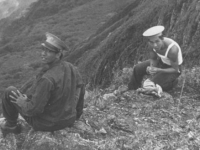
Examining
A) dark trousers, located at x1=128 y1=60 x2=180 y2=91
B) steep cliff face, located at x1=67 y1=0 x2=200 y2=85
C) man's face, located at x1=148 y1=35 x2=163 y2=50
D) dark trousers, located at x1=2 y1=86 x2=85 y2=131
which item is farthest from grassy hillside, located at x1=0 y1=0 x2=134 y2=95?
dark trousers, located at x1=2 y1=86 x2=85 y2=131

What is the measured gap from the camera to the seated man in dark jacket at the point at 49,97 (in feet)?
17.6

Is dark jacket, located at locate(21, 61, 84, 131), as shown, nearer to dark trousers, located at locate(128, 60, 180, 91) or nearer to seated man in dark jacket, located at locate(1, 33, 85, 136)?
seated man in dark jacket, located at locate(1, 33, 85, 136)

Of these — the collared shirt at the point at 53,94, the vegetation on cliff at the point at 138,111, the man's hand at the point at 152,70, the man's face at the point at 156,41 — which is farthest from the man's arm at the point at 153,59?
the collared shirt at the point at 53,94

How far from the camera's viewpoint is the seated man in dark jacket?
5.36 meters

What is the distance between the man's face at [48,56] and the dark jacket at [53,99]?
9 cm

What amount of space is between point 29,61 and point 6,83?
16.8 metres

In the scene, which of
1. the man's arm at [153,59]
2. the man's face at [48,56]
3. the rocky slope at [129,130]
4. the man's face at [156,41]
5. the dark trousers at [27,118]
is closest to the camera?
the man's face at [48,56]

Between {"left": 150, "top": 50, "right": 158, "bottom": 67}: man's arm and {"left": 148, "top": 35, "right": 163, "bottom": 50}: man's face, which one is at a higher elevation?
{"left": 148, "top": 35, "right": 163, "bottom": 50}: man's face

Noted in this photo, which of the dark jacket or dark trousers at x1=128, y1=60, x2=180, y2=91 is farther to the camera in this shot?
dark trousers at x1=128, y1=60, x2=180, y2=91

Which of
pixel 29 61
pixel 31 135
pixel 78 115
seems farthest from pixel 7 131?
pixel 29 61

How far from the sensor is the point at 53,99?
5.52m

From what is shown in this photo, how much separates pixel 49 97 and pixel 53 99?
13cm

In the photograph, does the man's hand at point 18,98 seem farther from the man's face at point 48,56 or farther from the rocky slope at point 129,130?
the rocky slope at point 129,130

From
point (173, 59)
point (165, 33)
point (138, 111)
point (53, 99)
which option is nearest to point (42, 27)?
point (165, 33)
